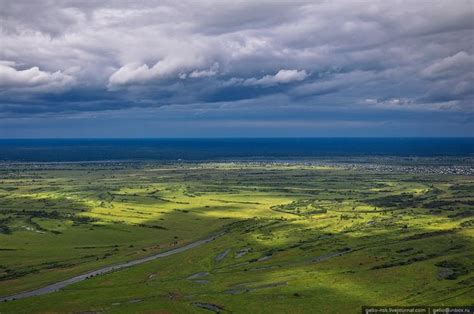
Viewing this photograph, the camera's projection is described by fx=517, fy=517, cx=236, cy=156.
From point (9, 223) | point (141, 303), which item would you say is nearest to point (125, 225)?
point (9, 223)

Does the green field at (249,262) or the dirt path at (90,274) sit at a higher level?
the green field at (249,262)

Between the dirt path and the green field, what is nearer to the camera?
the green field

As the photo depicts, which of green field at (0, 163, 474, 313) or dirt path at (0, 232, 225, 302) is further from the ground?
green field at (0, 163, 474, 313)

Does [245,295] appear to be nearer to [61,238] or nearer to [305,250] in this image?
[305,250]

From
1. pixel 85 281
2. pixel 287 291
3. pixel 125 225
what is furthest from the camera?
pixel 125 225

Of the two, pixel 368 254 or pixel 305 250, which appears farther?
pixel 305 250

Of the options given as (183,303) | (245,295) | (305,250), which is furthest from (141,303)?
(305,250)

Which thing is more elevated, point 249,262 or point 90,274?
point 249,262

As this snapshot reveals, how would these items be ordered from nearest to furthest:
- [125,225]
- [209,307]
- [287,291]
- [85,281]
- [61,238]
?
[209,307] < [287,291] < [85,281] < [61,238] < [125,225]

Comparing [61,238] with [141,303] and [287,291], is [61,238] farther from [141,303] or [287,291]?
[287,291]

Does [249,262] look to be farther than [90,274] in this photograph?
Yes

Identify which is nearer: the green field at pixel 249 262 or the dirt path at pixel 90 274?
the green field at pixel 249 262
